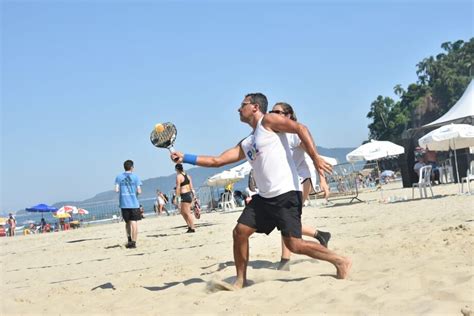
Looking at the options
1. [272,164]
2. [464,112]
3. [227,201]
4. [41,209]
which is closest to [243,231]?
[272,164]

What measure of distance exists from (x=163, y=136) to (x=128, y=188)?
5.52 m

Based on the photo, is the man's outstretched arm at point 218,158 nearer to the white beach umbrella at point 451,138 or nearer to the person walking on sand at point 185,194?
the person walking on sand at point 185,194

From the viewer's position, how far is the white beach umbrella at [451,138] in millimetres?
15141

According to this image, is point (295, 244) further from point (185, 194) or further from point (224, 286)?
point (185, 194)

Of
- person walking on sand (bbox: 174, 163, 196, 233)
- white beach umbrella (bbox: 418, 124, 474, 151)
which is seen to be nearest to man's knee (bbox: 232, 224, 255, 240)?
person walking on sand (bbox: 174, 163, 196, 233)

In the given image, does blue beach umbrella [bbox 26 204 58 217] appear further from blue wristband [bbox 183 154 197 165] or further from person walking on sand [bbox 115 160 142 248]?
blue wristband [bbox 183 154 197 165]

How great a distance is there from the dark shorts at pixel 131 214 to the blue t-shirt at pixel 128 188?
74mm

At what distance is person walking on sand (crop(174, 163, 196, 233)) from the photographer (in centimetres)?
1219

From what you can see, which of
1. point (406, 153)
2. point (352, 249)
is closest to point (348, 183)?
point (406, 153)

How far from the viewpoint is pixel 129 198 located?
10500mm

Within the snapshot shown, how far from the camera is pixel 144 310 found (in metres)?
4.52

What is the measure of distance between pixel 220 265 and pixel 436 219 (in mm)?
3715

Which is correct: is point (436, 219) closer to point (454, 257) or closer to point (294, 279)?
point (454, 257)

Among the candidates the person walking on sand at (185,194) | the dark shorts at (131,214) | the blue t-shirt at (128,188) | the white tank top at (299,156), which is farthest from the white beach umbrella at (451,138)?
the white tank top at (299,156)
